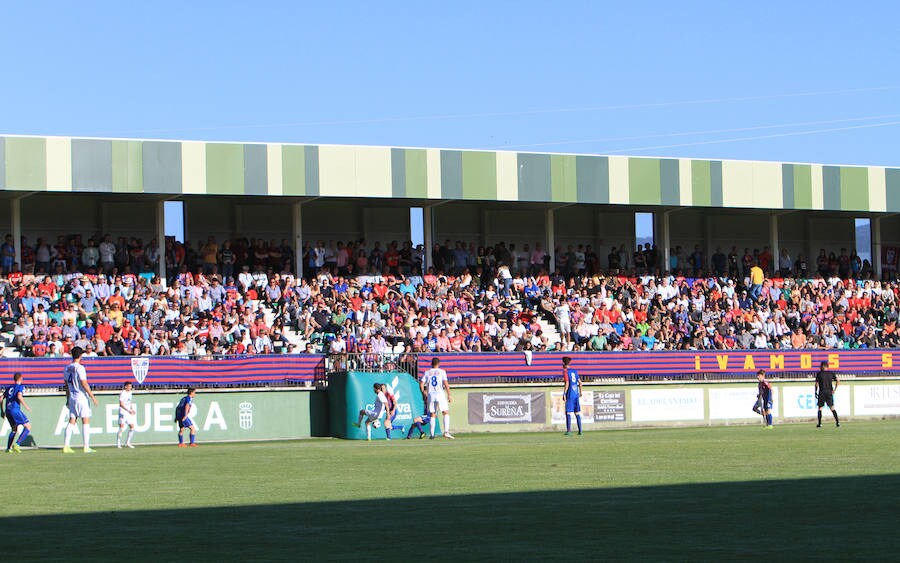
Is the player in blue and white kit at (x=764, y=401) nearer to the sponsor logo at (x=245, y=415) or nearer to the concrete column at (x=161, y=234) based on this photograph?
the sponsor logo at (x=245, y=415)

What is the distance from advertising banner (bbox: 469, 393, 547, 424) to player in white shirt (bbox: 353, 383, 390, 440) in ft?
13.2

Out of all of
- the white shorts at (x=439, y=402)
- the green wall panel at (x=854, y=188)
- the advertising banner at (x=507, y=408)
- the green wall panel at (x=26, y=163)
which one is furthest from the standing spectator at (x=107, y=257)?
the green wall panel at (x=854, y=188)

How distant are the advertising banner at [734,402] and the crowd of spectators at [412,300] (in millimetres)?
2128

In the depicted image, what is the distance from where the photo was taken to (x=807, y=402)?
41156mm

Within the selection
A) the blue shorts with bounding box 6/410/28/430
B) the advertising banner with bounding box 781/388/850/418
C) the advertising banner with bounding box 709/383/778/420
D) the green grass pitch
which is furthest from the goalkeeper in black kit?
the blue shorts with bounding box 6/410/28/430

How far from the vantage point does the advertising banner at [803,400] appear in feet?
134

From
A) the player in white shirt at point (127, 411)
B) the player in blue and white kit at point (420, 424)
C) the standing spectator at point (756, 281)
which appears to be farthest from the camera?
the standing spectator at point (756, 281)

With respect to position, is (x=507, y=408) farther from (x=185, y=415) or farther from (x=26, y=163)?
(x=26, y=163)

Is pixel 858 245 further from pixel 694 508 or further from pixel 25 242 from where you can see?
pixel 694 508

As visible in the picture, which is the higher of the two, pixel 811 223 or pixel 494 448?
pixel 811 223

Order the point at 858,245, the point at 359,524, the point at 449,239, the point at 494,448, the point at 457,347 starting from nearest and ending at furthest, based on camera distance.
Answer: the point at 359,524 → the point at 494,448 → the point at 457,347 → the point at 449,239 → the point at 858,245

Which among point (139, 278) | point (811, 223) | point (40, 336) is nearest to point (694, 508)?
point (40, 336)

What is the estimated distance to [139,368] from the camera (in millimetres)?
32781

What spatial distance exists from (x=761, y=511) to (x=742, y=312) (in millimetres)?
33933
